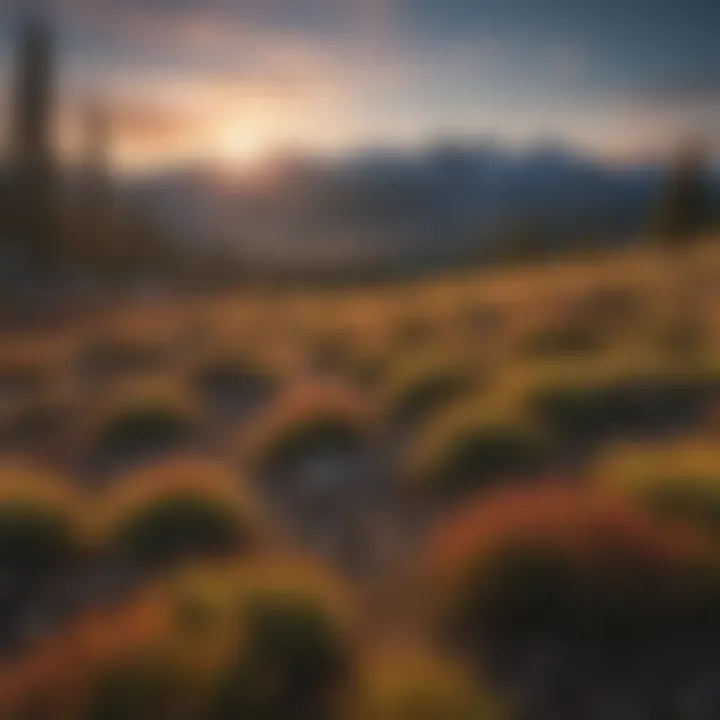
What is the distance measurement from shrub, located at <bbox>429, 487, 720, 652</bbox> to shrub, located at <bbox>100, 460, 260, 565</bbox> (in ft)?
6.66

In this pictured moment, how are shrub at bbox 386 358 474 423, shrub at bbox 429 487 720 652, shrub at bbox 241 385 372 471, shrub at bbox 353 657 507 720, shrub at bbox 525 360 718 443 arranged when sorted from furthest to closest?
shrub at bbox 386 358 474 423 < shrub at bbox 241 385 372 471 < shrub at bbox 525 360 718 443 < shrub at bbox 429 487 720 652 < shrub at bbox 353 657 507 720

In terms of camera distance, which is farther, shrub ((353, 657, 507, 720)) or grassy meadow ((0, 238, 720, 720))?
grassy meadow ((0, 238, 720, 720))

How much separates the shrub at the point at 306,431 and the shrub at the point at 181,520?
1561 millimetres

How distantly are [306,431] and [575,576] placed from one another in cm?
501

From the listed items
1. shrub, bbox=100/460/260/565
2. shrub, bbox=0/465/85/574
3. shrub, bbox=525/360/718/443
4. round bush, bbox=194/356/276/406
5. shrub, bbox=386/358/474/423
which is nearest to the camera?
shrub, bbox=100/460/260/565

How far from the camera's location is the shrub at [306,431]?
982cm

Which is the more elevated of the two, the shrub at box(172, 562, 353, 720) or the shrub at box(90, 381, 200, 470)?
the shrub at box(172, 562, 353, 720)

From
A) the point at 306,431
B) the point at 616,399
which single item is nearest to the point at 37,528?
the point at 306,431

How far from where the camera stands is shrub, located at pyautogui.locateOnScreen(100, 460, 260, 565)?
7.33 m

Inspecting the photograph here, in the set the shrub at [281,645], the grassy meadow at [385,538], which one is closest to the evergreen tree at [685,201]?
the grassy meadow at [385,538]

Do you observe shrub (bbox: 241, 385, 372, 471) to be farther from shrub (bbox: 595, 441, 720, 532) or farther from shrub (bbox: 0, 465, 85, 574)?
shrub (bbox: 595, 441, 720, 532)

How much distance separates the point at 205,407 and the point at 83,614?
262 inches

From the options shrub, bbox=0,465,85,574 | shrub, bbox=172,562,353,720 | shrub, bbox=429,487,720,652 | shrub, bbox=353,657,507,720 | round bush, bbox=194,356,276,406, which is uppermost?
shrub, bbox=429,487,720,652

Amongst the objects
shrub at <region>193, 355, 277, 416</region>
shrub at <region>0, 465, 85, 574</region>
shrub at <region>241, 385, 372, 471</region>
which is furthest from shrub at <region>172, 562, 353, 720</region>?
shrub at <region>193, 355, 277, 416</region>
